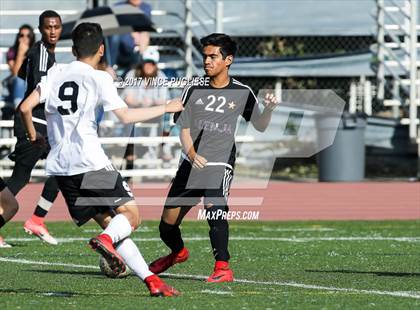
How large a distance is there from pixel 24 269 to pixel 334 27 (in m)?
13.5

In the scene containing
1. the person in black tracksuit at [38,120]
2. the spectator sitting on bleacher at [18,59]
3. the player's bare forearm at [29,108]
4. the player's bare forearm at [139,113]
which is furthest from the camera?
the spectator sitting on bleacher at [18,59]

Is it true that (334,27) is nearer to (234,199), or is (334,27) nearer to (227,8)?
(227,8)

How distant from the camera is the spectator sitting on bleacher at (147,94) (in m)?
18.6

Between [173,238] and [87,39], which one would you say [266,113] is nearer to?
[173,238]

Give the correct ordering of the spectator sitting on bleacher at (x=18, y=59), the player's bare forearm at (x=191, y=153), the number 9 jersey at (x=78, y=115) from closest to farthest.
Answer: the number 9 jersey at (x=78, y=115)
the player's bare forearm at (x=191, y=153)
the spectator sitting on bleacher at (x=18, y=59)

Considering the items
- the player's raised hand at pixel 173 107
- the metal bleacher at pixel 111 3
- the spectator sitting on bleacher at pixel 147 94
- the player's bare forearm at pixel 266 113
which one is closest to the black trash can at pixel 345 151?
the metal bleacher at pixel 111 3

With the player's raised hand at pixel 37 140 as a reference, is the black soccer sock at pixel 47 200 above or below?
below

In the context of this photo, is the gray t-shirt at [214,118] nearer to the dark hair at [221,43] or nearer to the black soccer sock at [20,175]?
the dark hair at [221,43]

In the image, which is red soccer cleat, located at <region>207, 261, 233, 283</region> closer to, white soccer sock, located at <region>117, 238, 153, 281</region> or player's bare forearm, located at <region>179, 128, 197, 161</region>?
player's bare forearm, located at <region>179, 128, 197, 161</region>

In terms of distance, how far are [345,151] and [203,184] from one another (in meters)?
11.5

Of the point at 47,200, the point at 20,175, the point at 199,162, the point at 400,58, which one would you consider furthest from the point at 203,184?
the point at 400,58

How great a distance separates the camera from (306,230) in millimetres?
14312

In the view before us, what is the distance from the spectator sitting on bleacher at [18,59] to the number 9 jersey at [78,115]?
947 centimetres

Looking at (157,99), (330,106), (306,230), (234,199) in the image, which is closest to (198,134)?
(306,230)
